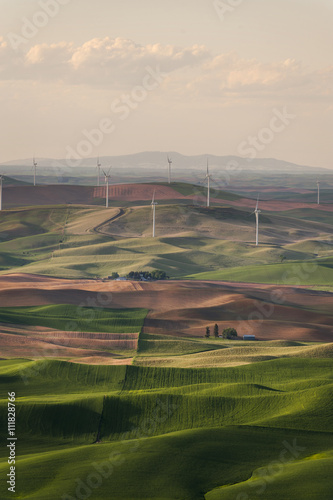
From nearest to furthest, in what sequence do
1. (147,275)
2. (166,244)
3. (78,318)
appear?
(78,318)
(147,275)
(166,244)

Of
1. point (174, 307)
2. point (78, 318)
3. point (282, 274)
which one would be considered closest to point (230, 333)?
point (174, 307)

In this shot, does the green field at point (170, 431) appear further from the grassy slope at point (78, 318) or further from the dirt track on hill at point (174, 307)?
the grassy slope at point (78, 318)

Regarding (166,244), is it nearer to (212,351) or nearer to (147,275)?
(147,275)

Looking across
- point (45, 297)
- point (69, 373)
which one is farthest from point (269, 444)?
point (45, 297)

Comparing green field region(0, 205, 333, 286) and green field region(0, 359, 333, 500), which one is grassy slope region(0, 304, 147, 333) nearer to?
green field region(0, 359, 333, 500)

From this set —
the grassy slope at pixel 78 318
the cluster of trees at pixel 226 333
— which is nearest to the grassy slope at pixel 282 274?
the grassy slope at pixel 78 318

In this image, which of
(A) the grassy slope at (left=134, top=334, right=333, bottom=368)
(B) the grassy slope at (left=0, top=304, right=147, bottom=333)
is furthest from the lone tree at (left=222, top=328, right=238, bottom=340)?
(B) the grassy slope at (left=0, top=304, right=147, bottom=333)
